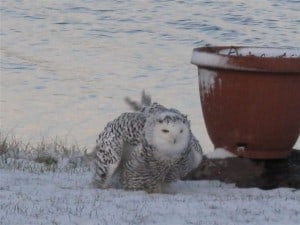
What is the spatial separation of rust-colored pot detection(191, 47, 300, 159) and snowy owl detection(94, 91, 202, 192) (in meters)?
0.81

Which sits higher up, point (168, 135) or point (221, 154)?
point (168, 135)

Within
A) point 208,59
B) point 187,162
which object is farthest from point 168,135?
point 208,59

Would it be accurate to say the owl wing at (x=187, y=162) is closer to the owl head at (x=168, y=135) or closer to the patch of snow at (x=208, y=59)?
the owl head at (x=168, y=135)

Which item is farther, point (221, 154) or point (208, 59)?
point (221, 154)

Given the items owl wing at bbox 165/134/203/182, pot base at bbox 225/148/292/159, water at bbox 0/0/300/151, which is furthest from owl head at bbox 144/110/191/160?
water at bbox 0/0/300/151

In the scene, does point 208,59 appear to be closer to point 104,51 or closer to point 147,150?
point 147,150

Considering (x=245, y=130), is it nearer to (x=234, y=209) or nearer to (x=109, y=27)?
(x=234, y=209)

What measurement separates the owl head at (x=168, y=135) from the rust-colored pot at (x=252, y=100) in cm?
125

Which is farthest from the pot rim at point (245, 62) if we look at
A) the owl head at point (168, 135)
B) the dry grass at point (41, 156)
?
the dry grass at point (41, 156)

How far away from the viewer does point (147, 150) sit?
6723mm

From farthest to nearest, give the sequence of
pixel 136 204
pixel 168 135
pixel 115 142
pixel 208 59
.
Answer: pixel 208 59 < pixel 115 142 < pixel 168 135 < pixel 136 204

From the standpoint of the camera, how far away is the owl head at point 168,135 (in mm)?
6574

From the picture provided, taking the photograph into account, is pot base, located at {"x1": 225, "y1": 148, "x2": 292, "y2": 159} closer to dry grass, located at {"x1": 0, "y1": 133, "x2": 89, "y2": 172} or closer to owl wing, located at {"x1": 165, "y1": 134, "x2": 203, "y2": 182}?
owl wing, located at {"x1": 165, "y1": 134, "x2": 203, "y2": 182}

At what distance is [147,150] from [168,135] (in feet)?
0.77
